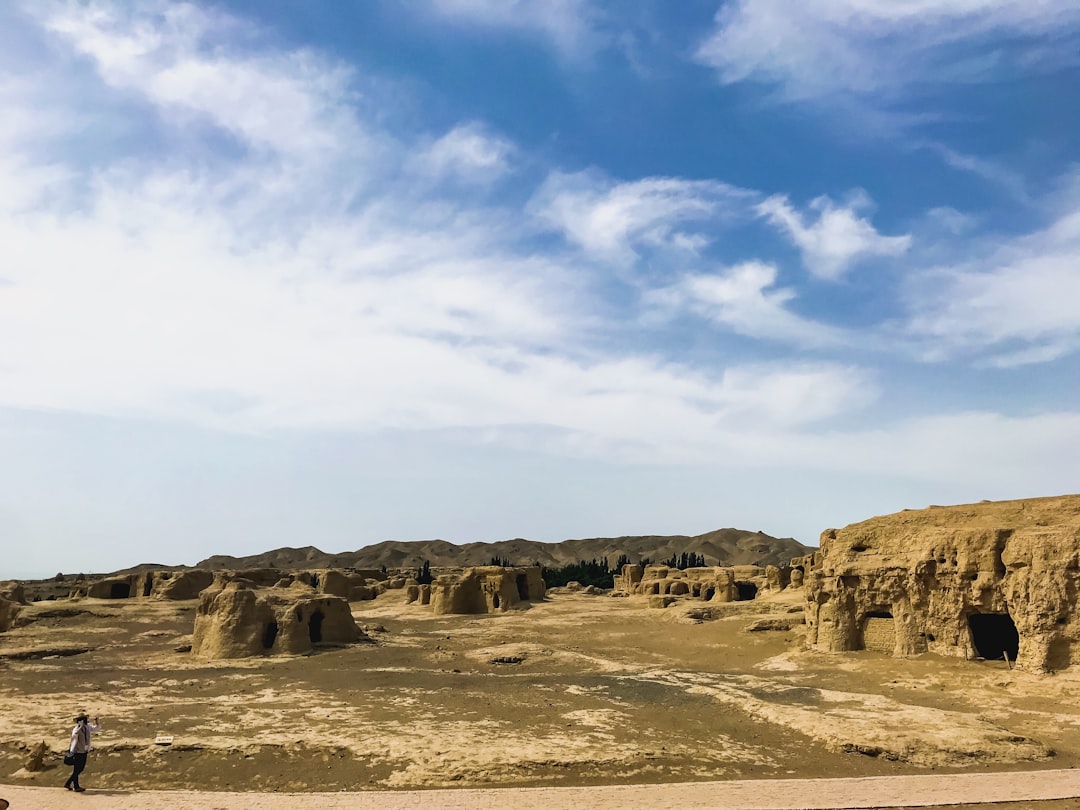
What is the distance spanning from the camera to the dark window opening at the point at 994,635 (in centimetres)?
2298

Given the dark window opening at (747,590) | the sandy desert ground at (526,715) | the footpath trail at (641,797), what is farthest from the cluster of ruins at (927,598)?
the dark window opening at (747,590)

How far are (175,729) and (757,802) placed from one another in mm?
11942

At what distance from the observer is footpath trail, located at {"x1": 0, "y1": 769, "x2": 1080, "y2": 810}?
1127 centimetres

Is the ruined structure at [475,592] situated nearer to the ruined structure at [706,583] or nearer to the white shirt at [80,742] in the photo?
the ruined structure at [706,583]

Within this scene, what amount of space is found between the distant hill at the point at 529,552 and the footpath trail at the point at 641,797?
111 metres

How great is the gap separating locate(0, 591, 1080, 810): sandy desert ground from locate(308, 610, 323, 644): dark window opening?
1663 millimetres

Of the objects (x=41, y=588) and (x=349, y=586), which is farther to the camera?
(x=41, y=588)

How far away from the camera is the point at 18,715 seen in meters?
16.9

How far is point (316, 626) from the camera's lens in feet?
95.8

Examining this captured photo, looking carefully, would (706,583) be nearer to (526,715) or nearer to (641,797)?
(526,715)

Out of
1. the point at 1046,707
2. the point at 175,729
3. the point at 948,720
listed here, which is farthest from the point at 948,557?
the point at 175,729

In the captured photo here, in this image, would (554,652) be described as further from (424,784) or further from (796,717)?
(424,784)

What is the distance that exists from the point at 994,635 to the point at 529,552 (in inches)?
5153

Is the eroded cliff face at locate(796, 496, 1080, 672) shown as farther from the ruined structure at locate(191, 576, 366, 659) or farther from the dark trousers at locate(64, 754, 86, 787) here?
the dark trousers at locate(64, 754, 86, 787)
